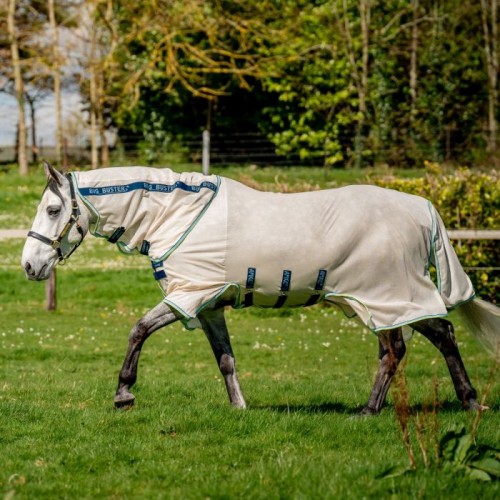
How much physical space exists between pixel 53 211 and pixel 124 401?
161cm

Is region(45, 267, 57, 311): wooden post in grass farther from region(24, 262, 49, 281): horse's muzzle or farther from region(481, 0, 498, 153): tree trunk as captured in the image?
region(481, 0, 498, 153): tree trunk

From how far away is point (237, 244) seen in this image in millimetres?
7199

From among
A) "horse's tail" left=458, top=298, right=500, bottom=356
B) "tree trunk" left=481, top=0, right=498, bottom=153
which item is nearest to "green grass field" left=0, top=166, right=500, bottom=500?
"horse's tail" left=458, top=298, right=500, bottom=356

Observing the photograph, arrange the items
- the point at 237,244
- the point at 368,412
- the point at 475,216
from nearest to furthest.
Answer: the point at 237,244, the point at 368,412, the point at 475,216

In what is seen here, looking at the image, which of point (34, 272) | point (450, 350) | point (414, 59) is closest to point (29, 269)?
point (34, 272)

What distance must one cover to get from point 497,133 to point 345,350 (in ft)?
60.9

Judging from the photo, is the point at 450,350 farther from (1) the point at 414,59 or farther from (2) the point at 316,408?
(1) the point at 414,59

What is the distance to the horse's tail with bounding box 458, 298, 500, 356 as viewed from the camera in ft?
25.9

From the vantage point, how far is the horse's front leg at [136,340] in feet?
23.9

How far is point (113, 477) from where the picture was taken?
5473mm

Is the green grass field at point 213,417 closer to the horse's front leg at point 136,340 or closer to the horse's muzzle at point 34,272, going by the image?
the horse's front leg at point 136,340

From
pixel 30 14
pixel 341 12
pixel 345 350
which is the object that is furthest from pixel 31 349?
pixel 30 14

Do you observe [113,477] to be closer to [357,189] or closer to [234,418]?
[234,418]

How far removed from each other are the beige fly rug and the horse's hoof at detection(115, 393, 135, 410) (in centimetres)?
75
